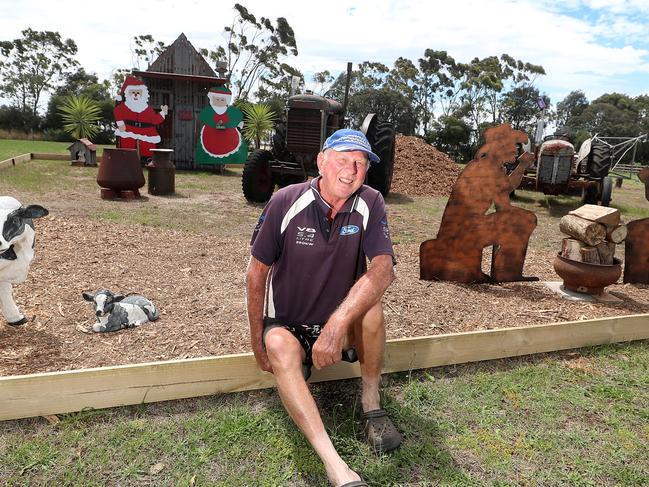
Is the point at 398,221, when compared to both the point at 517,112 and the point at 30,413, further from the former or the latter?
the point at 517,112

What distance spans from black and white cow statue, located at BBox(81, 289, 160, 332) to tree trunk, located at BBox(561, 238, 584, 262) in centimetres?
354

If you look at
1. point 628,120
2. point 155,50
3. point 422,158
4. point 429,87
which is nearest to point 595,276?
point 422,158

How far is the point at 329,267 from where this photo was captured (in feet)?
7.68

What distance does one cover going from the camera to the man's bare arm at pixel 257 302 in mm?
2277

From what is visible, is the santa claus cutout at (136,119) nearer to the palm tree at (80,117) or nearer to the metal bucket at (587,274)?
the palm tree at (80,117)

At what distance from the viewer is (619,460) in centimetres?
229

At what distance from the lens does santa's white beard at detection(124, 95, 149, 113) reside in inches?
539

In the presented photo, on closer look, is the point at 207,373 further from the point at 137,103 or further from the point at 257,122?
the point at 257,122

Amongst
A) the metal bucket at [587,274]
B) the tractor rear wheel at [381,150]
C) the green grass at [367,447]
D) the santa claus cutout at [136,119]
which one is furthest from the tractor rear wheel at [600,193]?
the santa claus cutout at [136,119]

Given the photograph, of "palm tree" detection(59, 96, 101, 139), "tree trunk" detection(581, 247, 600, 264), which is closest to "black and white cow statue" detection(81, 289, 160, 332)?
"tree trunk" detection(581, 247, 600, 264)

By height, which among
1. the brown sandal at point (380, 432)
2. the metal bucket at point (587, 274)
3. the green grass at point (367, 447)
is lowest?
the green grass at point (367, 447)

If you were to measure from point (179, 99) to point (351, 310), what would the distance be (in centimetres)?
1424

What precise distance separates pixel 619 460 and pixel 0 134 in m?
35.3

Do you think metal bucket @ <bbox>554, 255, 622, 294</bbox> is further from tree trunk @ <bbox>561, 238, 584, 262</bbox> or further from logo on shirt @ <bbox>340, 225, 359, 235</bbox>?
logo on shirt @ <bbox>340, 225, 359, 235</bbox>
